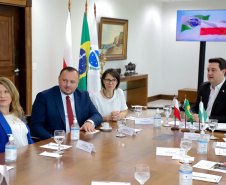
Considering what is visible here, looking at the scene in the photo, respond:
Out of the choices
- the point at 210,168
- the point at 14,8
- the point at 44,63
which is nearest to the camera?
the point at 210,168

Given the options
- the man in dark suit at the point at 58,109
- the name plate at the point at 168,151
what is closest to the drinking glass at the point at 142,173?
the name plate at the point at 168,151

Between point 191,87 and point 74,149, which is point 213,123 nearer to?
point 74,149

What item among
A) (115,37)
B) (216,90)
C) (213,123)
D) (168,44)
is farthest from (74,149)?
(168,44)

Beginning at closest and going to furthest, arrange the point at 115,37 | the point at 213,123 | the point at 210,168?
the point at 210,168, the point at 213,123, the point at 115,37

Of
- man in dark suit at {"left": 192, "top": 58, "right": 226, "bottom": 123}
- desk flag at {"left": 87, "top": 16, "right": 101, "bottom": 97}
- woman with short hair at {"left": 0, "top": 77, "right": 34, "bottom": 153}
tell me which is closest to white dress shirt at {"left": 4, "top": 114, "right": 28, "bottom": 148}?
woman with short hair at {"left": 0, "top": 77, "right": 34, "bottom": 153}

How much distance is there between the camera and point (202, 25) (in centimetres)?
858

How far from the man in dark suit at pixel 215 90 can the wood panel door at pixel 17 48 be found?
2.81 m

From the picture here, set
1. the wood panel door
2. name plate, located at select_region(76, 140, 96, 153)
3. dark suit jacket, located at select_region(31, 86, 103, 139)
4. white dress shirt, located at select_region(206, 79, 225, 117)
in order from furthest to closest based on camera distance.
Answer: the wood panel door → white dress shirt, located at select_region(206, 79, 225, 117) → dark suit jacket, located at select_region(31, 86, 103, 139) → name plate, located at select_region(76, 140, 96, 153)

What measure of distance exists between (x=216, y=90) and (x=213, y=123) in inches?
61.4

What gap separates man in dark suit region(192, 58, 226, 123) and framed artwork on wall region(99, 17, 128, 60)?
3.92 m

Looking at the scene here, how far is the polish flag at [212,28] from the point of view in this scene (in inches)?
329

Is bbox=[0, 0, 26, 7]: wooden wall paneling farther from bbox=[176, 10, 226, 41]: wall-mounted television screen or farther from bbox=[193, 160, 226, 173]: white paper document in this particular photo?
bbox=[193, 160, 226, 173]: white paper document

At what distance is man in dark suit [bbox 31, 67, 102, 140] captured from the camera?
12.0ft

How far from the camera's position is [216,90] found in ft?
15.5
